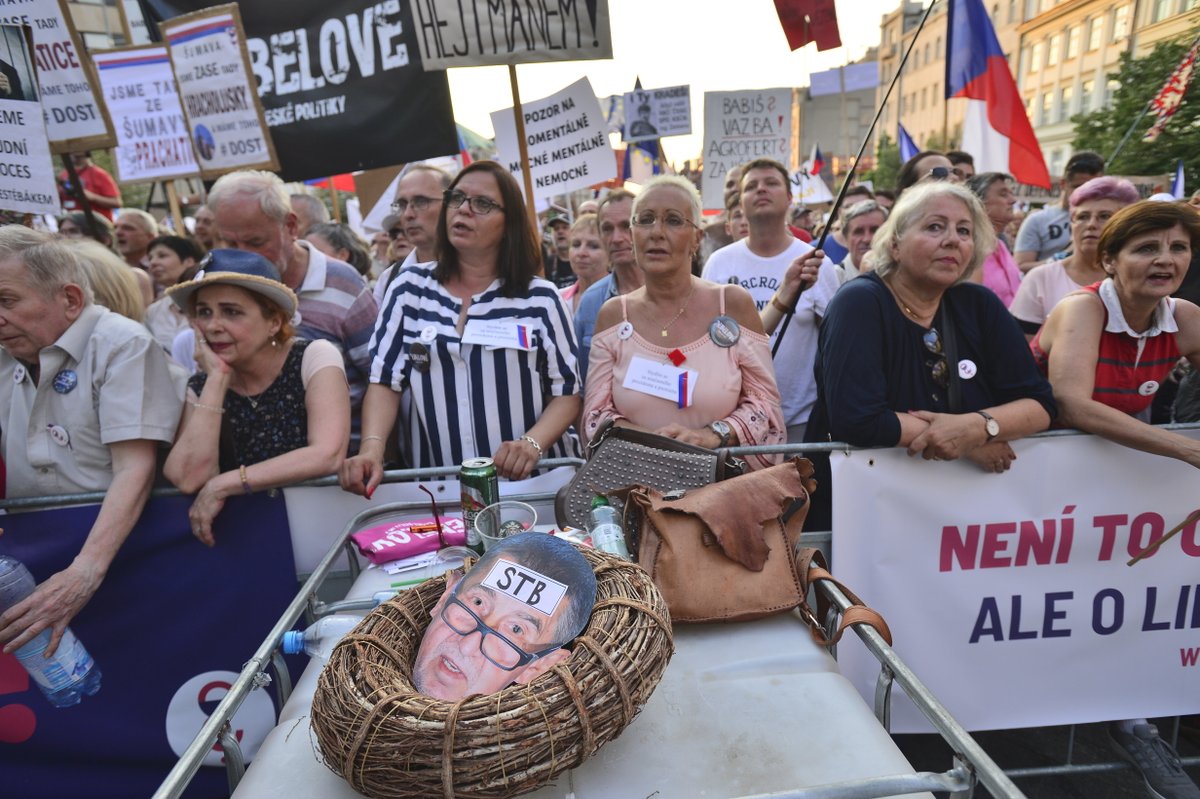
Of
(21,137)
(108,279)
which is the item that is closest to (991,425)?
(108,279)

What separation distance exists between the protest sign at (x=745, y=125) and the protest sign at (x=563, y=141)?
230 cm

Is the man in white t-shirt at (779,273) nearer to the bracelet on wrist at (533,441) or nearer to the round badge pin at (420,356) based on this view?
the bracelet on wrist at (533,441)

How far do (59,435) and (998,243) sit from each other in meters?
4.88

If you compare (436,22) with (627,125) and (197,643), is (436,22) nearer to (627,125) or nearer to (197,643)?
(197,643)

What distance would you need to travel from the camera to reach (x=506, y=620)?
4.53 ft

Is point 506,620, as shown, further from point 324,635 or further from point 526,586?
point 324,635

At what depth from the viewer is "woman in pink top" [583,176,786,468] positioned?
2752mm

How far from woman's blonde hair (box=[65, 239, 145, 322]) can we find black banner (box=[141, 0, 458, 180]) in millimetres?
2172

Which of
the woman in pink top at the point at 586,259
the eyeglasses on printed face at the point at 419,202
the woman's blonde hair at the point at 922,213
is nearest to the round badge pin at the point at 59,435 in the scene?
the eyeglasses on printed face at the point at 419,202

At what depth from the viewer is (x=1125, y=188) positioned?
3596 millimetres

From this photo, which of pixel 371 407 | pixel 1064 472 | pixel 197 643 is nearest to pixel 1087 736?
pixel 1064 472

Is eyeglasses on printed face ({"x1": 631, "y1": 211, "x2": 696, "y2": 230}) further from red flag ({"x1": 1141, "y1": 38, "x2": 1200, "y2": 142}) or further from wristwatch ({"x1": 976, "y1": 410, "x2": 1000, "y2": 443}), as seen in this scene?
red flag ({"x1": 1141, "y1": 38, "x2": 1200, "y2": 142})

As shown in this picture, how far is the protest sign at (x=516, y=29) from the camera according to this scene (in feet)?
12.7

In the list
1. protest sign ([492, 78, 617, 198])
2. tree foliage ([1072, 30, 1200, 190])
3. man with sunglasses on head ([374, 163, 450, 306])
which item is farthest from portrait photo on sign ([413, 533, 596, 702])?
tree foliage ([1072, 30, 1200, 190])
